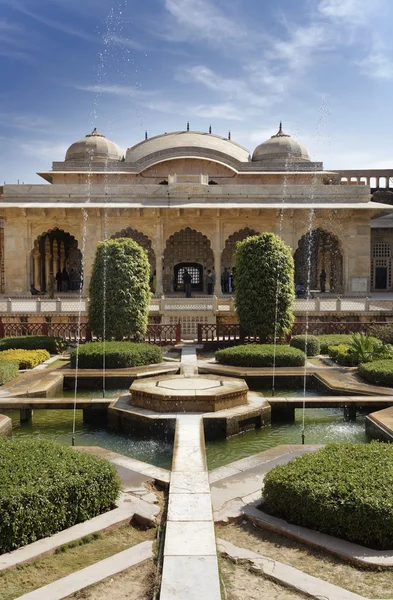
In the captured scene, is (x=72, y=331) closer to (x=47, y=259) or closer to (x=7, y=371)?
(x=7, y=371)

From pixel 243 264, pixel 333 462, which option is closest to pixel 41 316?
pixel 243 264

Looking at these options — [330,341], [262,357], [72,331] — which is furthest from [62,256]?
[262,357]

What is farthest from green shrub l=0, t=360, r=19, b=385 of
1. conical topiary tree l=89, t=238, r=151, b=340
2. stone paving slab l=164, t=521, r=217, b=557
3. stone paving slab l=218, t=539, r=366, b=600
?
stone paving slab l=218, t=539, r=366, b=600

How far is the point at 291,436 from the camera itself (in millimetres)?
7012

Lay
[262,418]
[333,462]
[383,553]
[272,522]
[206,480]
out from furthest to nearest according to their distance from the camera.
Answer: [262,418]
[206,480]
[333,462]
[272,522]
[383,553]

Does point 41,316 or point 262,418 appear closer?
point 262,418

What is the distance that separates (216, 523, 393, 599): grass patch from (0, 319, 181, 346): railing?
9823 mm

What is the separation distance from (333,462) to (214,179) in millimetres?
23347

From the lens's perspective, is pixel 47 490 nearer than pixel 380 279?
Yes

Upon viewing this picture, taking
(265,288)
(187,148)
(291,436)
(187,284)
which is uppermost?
(187,148)

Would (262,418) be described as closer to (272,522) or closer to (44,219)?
(272,522)

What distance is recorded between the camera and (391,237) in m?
26.4

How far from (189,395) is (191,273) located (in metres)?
19.5

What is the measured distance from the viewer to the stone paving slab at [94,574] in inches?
118
